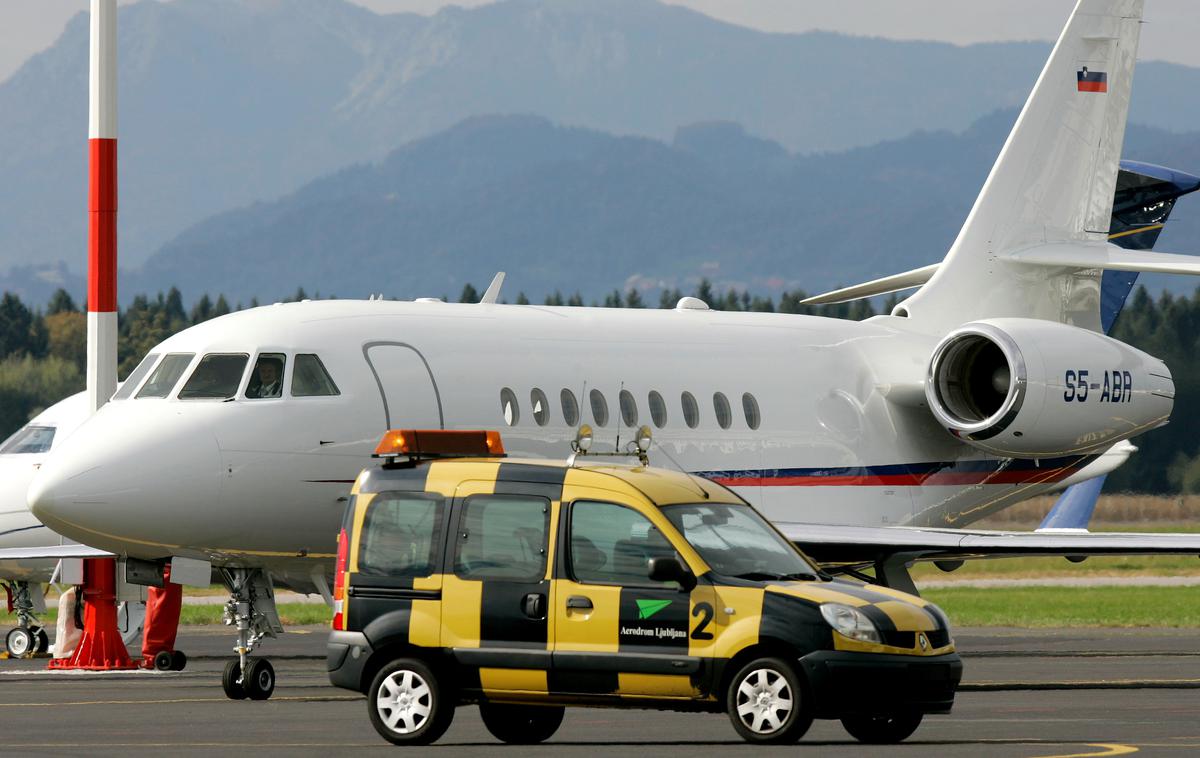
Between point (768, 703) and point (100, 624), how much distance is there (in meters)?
11.3

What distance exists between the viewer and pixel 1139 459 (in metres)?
84.8

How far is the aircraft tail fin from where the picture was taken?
27531mm

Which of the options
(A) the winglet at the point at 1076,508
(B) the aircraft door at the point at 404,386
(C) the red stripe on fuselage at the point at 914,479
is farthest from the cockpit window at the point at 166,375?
(A) the winglet at the point at 1076,508

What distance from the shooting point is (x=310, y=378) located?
2012cm

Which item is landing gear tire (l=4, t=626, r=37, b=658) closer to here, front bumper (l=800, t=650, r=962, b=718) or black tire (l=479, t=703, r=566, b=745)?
black tire (l=479, t=703, r=566, b=745)

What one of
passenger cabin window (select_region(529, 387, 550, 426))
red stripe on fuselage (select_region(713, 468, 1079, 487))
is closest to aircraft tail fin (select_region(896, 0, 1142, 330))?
red stripe on fuselage (select_region(713, 468, 1079, 487))

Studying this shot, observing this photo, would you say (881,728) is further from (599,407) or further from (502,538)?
(599,407)

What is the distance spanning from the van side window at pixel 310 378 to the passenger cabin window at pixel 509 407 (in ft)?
6.76

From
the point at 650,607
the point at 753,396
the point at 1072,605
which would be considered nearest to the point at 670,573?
the point at 650,607

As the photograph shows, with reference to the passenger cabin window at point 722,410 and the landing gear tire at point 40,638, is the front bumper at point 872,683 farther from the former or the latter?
the landing gear tire at point 40,638

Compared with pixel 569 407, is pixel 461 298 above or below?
above

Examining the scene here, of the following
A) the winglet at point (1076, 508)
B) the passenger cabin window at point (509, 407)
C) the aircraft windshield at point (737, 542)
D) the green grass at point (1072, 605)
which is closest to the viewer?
the aircraft windshield at point (737, 542)

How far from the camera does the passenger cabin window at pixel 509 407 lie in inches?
850

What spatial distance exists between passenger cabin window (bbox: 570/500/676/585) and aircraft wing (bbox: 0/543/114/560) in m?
9.04
